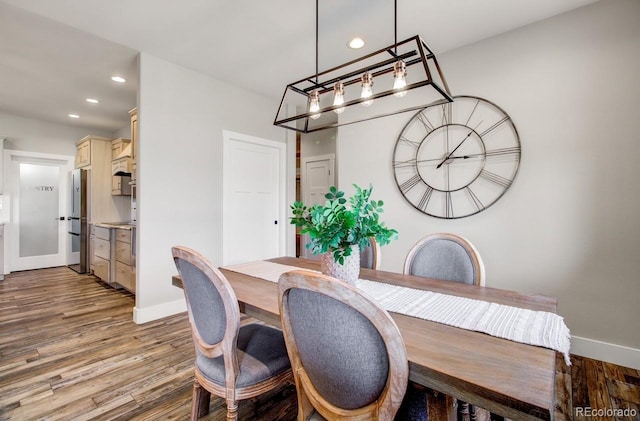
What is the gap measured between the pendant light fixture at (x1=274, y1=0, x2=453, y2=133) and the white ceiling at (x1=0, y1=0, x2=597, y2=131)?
237 mm

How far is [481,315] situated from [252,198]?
323cm

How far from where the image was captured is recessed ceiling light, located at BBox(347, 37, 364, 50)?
8.70ft

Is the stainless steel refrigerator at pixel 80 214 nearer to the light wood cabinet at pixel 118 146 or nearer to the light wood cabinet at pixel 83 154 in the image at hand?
the light wood cabinet at pixel 83 154

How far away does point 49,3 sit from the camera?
215 cm

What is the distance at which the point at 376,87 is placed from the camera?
11.1 feet

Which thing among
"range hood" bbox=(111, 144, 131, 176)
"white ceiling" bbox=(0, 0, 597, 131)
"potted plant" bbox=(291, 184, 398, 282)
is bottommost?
"potted plant" bbox=(291, 184, 398, 282)

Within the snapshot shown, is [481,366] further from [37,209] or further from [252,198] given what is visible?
[37,209]

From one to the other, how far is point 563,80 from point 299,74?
8.00 ft

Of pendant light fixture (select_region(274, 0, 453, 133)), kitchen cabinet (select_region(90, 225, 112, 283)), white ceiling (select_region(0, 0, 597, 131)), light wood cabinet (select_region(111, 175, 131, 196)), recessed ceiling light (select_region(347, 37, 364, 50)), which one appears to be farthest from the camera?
light wood cabinet (select_region(111, 175, 131, 196))

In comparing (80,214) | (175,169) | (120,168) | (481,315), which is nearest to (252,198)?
(175,169)

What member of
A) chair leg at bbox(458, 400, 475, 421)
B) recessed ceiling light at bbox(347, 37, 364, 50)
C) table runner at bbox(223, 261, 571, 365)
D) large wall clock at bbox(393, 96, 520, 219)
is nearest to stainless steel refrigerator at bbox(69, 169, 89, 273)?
recessed ceiling light at bbox(347, 37, 364, 50)

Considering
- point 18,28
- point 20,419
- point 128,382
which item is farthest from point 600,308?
point 18,28

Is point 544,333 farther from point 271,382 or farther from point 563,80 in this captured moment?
point 563,80

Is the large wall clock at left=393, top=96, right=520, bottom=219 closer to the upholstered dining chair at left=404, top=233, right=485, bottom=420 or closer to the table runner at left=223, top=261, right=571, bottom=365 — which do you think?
the upholstered dining chair at left=404, top=233, right=485, bottom=420
